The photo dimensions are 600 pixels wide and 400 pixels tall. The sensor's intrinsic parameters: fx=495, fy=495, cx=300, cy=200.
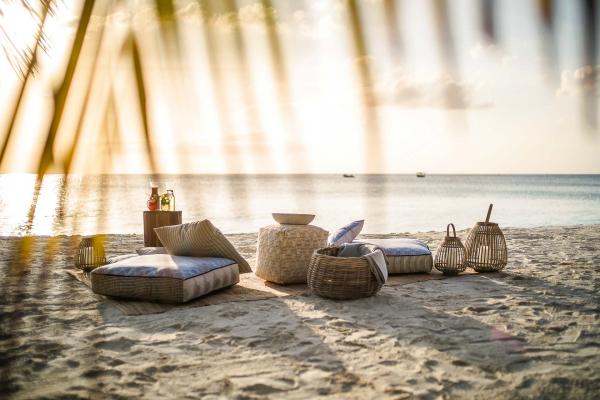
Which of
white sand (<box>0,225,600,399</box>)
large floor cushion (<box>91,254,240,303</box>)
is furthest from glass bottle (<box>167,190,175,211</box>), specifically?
large floor cushion (<box>91,254,240,303</box>)

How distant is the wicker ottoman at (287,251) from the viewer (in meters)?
4.56

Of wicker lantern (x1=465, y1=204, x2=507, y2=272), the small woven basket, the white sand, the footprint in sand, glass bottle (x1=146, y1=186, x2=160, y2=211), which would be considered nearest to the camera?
the white sand

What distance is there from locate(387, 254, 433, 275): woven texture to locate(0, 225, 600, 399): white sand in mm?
547

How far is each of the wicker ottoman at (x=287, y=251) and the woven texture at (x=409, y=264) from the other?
85cm

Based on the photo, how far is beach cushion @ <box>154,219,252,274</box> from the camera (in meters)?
4.29

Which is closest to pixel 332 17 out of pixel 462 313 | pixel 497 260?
pixel 462 313

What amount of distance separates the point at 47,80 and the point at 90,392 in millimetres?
1375

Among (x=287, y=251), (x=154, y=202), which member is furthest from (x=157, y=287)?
(x=154, y=202)

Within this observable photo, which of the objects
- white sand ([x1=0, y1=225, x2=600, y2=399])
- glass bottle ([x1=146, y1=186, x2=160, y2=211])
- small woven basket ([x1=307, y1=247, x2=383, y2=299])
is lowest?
white sand ([x1=0, y1=225, x2=600, y2=399])

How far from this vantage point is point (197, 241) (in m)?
4.30

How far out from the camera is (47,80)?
1.94 m

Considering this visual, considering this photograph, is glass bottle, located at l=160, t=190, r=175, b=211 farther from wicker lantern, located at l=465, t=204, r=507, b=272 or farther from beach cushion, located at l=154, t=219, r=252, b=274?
wicker lantern, located at l=465, t=204, r=507, b=272

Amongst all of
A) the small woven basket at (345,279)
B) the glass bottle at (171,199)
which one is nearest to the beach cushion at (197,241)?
the small woven basket at (345,279)

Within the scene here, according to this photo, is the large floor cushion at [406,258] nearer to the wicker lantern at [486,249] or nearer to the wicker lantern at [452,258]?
the wicker lantern at [452,258]
